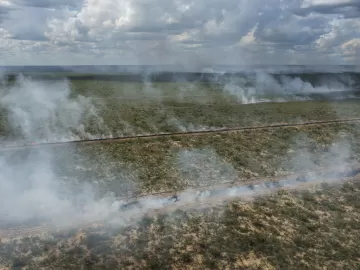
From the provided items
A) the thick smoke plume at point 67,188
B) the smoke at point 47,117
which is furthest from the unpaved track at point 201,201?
the smoke at point 47,117

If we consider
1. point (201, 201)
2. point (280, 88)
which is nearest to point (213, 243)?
point (201, 201)

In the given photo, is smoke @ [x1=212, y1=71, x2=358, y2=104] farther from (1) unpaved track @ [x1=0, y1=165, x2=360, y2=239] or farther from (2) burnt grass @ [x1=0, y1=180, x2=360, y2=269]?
(2) burnt grass @ [x1=0, y1=180, x2=360, y2=269]

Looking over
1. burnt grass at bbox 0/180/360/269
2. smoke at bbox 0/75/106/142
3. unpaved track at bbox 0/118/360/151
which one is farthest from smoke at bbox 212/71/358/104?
burnt grass at bbox 0/180/360/269

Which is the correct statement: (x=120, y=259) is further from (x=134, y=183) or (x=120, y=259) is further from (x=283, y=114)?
(x=283, y=114)

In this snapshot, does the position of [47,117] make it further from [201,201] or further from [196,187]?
[201,201]

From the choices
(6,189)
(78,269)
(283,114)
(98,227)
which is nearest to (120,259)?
(78,269)

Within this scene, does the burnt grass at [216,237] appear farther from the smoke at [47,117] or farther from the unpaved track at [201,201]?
the smoke at [47,117]
